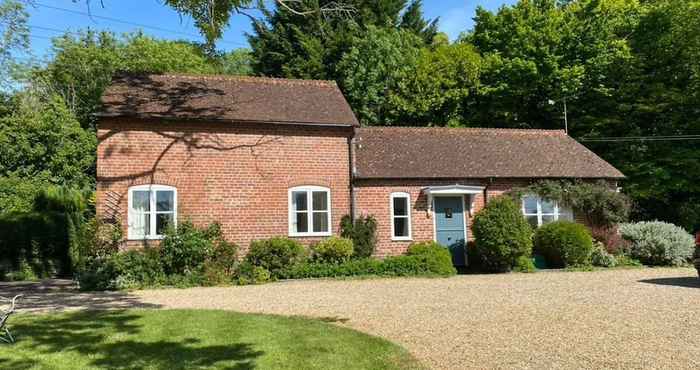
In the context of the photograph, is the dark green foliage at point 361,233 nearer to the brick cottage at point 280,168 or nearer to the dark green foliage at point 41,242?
the brick cottage at point 280,168

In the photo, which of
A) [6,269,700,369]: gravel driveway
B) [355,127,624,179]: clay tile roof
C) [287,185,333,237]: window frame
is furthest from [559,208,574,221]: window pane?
[287,185,333,237]: window frame

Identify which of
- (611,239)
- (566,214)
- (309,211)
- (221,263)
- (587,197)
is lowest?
(221,263)

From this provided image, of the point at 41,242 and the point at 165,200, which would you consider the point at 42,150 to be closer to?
the point at 41,242

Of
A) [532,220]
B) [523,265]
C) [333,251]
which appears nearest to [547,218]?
[532,220]

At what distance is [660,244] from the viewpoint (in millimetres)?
17078

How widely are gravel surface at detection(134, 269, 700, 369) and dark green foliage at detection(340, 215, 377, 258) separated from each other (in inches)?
90.7

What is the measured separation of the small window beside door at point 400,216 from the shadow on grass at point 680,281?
6938 mm

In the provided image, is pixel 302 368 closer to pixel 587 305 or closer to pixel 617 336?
pixel 617 336

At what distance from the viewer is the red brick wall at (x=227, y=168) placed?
14.9 metres

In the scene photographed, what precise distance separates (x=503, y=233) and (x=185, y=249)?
907 cm

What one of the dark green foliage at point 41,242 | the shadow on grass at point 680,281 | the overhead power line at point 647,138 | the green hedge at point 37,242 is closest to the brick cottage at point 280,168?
the dark green foliage at point 41,242

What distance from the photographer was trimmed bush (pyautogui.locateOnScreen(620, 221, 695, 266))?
17.1 m

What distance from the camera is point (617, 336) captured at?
7074mm

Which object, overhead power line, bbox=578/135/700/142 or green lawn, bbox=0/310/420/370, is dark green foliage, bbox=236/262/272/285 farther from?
overhead power line, bbox=578/135/700/142
